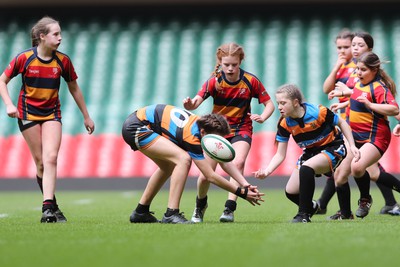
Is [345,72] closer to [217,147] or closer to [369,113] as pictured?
[369,113]

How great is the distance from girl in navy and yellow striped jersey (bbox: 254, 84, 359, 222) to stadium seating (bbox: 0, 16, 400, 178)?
10219mm

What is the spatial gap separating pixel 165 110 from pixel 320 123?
4.60 ft

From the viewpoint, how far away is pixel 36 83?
27.5 feet

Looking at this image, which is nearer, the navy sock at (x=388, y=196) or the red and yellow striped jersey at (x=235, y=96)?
the red and yellow striped jersey at (x=235, y=96)

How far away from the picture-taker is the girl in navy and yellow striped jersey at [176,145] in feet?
24.6

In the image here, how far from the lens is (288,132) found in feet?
26.5

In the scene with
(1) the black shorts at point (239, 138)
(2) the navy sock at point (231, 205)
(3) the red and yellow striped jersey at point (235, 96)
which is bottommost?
(2) the navy sock at point (231, 205)

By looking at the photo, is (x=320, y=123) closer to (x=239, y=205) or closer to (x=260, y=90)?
(x=260, y=90)

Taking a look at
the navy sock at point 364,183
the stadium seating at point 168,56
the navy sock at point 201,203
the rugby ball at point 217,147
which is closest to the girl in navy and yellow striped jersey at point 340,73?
the navy sock at point 364,183

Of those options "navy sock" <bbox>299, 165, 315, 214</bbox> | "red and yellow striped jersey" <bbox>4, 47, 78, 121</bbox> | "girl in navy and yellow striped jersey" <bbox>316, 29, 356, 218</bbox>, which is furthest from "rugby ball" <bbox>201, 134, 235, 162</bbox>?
"girl in navy and yellow striped jersey" <bbox>316, 29, 356, 218</bbox>

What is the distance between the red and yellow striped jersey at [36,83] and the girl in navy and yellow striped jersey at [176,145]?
3.19ft

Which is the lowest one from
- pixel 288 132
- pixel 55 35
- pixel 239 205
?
pixel 239 205

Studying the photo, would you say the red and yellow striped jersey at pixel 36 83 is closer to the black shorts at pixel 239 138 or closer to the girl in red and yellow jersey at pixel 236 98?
the girl in red and yellow jersey at pixel 236 98

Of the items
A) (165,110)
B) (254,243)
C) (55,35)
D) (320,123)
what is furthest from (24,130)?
(254,243)
